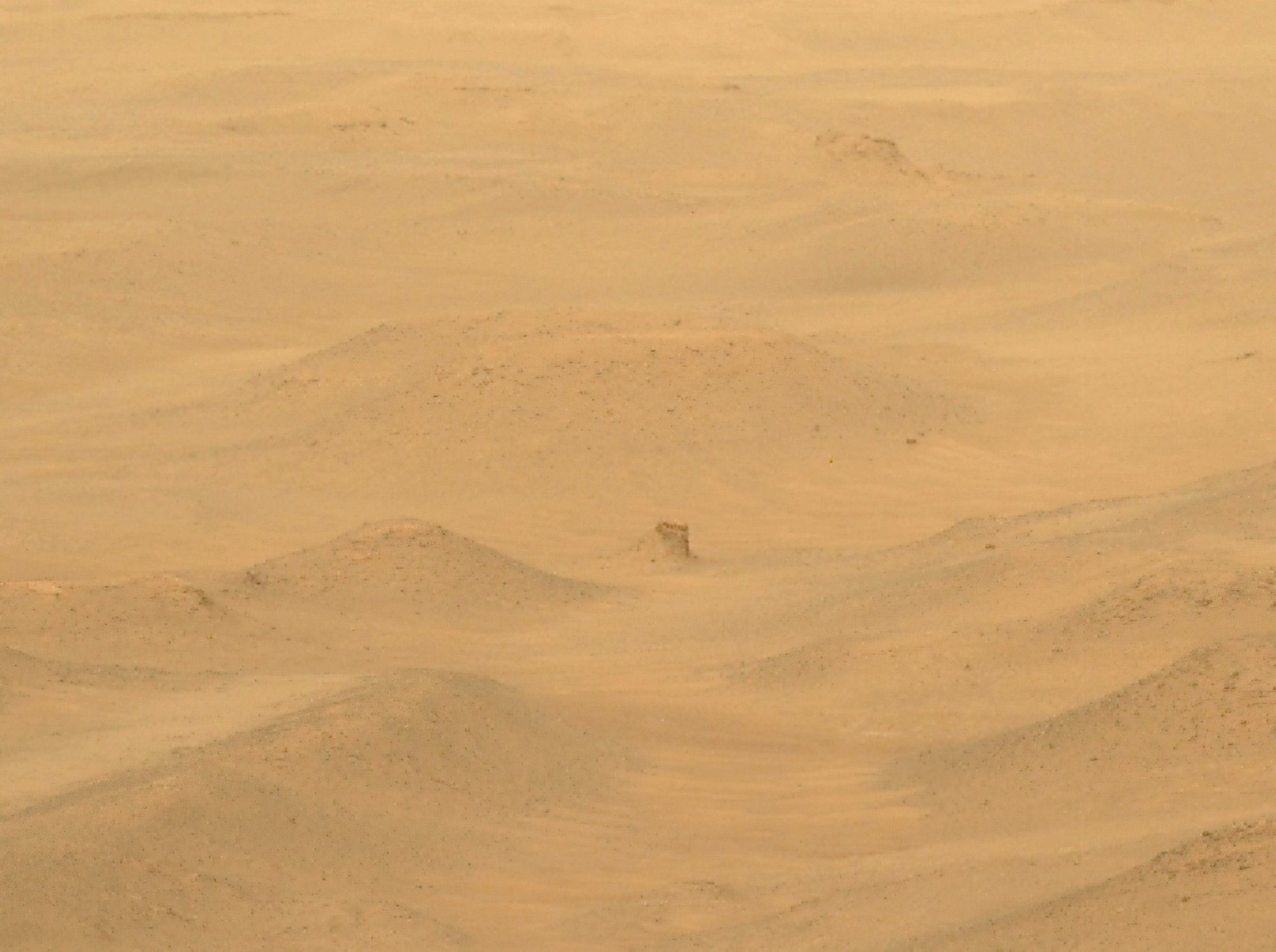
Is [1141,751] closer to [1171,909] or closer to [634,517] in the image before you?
[1171,909]

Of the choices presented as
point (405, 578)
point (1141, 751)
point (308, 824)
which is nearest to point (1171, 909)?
point (1141, 751)

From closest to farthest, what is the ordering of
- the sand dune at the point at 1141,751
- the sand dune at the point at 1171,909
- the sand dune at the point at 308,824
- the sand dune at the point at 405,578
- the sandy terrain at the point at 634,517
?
the sand dune at the point at 1171,909 < the sand dune at the point at 308,824 < the sandy terrain at the point at 634,517 < the sand dune at the point at 1141,751 < the sand dune at the point at 405,578

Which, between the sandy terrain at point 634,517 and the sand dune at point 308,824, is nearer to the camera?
the sand dune at point 308,824

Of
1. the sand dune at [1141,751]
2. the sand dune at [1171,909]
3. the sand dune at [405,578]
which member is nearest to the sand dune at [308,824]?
the sand dune at [1141,751]

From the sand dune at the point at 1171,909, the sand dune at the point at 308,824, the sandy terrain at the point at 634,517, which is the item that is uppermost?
the sand dune at the point at 1171,909

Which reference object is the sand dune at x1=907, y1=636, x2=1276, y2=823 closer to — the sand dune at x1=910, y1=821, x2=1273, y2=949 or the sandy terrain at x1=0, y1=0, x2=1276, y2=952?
the sandy terrain at x1=0, y1=0, x2=1276, y2=952

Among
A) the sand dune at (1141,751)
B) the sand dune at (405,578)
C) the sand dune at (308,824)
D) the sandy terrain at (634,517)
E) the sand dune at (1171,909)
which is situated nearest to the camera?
the sand dune at (1171,909)

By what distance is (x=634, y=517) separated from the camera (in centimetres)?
1293

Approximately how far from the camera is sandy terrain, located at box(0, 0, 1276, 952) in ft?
22.6

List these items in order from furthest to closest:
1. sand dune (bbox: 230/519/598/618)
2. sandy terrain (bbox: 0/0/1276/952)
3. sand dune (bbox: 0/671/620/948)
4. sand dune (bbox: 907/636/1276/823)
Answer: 1. sand dune (bbox: 230/519/598/618)
2. sand dune (bbox: 907/636/1276/823)
3. sandy terrain (bbox: 0/0/1276/952)
4. sand dune (bbox: 0/671/620/948)

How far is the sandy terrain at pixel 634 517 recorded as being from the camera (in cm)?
688

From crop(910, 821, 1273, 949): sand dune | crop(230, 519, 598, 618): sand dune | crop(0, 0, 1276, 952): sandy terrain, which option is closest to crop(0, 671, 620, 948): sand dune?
crop(0, 0, 1276, 952): sandy terrain

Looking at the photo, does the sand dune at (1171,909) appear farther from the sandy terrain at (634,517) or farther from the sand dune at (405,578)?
the sand dune at (405,578)

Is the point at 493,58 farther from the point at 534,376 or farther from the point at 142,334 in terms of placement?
the point at 534,376
